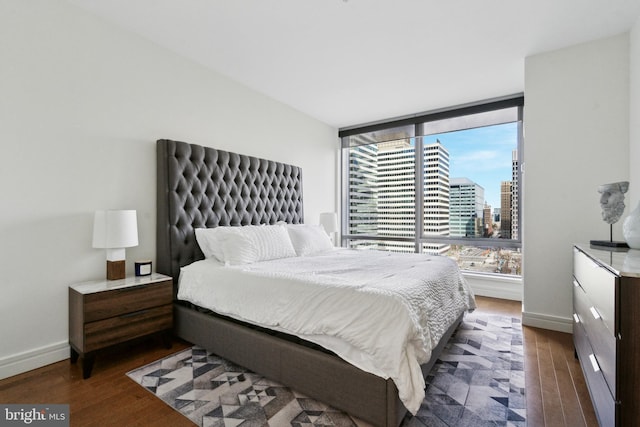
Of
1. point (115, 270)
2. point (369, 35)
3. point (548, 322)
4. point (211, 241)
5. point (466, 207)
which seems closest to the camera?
point (115, 270)

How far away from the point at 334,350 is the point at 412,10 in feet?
8.20

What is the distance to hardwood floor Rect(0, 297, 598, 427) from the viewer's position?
162cm

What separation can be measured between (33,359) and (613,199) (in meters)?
4.25

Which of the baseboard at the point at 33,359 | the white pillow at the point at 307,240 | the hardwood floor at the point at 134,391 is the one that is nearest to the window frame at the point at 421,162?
the white pillow at the point at 307,240

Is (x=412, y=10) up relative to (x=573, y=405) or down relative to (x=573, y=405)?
up

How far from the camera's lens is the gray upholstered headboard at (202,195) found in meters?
2.74

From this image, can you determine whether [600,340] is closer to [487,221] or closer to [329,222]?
[487,221]

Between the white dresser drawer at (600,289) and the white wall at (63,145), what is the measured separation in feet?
10.3

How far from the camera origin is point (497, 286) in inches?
162

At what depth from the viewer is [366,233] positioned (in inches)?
214

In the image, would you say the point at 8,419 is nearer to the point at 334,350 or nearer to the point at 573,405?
the point at 334,350

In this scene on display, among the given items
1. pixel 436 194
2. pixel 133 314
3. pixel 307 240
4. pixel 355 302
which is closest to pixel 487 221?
pixel 436 194

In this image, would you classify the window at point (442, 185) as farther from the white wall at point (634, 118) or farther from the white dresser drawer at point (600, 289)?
the white dresser drawer at point (600, 289)

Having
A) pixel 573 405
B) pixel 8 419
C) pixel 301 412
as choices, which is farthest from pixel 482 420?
pixel 8 419
